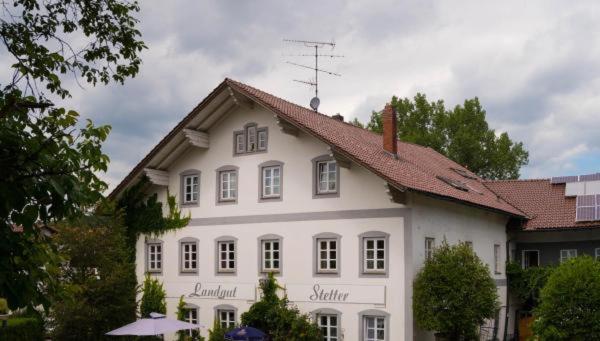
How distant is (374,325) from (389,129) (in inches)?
279

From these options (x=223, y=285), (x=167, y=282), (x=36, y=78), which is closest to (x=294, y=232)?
(x=223, y=285)

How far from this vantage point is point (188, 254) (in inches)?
1089

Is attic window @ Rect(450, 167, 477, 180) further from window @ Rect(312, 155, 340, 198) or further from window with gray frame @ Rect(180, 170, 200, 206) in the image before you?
window with gray frame @ Rect(180, 170, 200, 206)

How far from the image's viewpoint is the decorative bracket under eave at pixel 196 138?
2656cm

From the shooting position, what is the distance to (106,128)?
21.7 feet

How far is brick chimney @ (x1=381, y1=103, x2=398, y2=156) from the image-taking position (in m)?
26.4

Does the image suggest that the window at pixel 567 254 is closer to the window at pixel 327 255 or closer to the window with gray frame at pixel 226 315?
the window at pixel 327 255

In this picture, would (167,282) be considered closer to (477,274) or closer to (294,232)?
(294,232)

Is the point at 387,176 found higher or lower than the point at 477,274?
higher

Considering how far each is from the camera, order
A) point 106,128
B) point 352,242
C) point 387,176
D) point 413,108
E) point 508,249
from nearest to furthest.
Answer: point 106,128
point 387,176
point 352,242
point 508,249
point 413,108

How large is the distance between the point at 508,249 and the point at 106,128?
26.2 meters

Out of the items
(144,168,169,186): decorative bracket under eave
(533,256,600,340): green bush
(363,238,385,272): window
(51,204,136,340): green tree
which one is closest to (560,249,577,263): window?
(533,256,600,340): green bush

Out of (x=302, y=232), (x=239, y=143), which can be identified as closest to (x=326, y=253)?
(x=302, y=232)

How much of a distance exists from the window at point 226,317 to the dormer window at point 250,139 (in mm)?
5496
